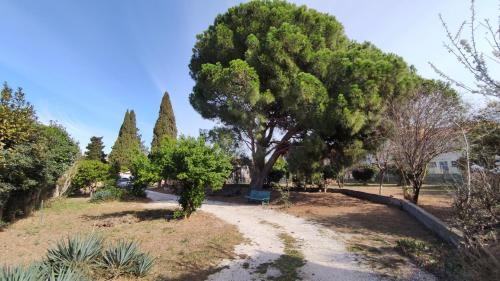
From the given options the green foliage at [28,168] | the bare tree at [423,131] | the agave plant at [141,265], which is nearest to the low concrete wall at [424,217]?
the bare tree at [423,131]

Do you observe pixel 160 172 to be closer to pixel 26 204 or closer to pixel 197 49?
pixel 26 204

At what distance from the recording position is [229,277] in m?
6.03

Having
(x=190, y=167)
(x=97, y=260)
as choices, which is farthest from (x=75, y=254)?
(x=190, y=167)

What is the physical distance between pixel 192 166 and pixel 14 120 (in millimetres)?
6139

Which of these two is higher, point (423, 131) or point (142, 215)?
point (423, 131)

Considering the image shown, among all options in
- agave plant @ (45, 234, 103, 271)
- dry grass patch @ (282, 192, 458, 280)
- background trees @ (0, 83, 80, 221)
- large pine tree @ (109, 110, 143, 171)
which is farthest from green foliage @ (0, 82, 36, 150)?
large pine tree @ (109, 110, 143, 171)

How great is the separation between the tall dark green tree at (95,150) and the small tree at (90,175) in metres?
13.4

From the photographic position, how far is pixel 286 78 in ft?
54.6

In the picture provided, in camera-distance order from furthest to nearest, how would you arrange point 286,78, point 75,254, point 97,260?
point 286,78 < point 97,260 < point 75,254

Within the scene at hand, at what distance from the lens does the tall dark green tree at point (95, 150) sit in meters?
36.2

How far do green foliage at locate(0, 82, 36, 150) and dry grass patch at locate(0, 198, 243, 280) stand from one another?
3220 millimetres

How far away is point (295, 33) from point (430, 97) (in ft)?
24.1

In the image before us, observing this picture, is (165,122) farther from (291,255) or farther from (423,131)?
(291,255)

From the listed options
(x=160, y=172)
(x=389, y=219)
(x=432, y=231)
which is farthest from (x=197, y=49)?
(x=432, y=231)
